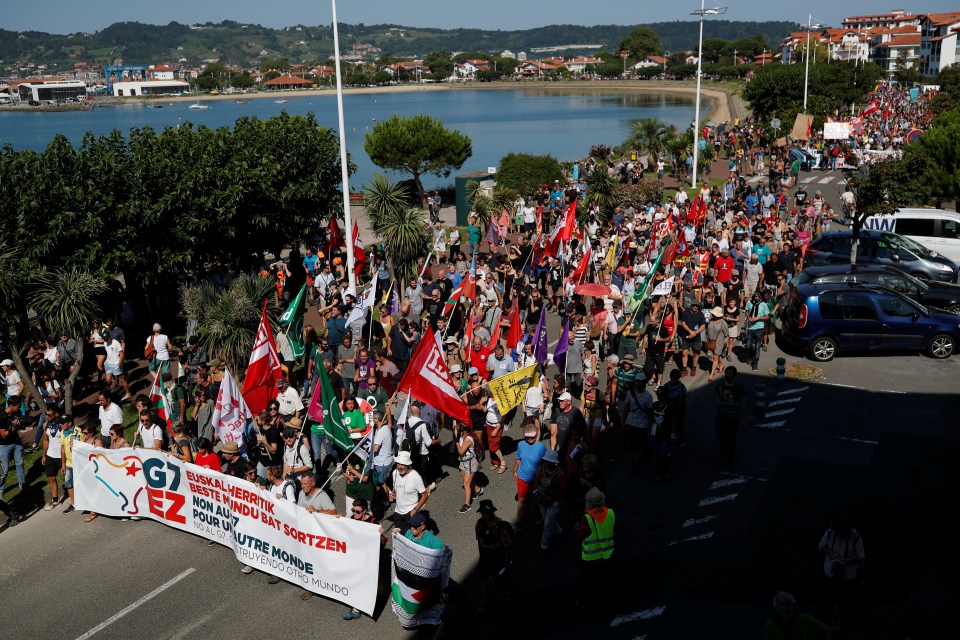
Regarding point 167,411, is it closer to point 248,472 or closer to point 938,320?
point 248,472

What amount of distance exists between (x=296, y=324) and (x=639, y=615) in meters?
9.41

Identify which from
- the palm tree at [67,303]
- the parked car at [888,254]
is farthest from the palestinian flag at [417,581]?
the parked car at [888,254]

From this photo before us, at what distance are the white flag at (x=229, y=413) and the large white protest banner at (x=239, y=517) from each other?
44.5 inches

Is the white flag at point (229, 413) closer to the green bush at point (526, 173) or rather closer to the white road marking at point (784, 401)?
the white road marking at point (784, 401)

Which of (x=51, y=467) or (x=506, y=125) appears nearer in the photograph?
(x=51, y=467)

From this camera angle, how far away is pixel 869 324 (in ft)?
55.2

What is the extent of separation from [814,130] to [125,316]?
50.0 m

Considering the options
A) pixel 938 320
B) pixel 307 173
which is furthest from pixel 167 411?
pixel 938 320

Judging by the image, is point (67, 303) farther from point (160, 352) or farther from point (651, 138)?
point (651, 138)

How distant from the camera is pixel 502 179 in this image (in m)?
40.9

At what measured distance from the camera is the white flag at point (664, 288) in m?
16.8

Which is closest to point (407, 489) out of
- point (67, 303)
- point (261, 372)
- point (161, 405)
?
point (261, 372)

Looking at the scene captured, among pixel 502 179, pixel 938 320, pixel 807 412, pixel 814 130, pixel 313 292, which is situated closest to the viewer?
pixel 807 412

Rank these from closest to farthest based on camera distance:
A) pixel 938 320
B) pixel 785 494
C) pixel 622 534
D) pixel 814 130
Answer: pixel 622 534 < pixel 785 494 < pixel 938 320 < pixel 814 130
